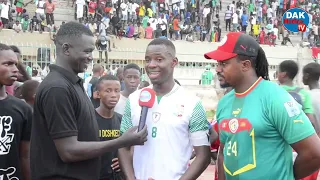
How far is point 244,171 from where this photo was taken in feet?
11.0

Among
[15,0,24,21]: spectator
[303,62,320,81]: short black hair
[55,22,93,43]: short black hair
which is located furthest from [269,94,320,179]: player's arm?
[15,0,24,21]: spectator

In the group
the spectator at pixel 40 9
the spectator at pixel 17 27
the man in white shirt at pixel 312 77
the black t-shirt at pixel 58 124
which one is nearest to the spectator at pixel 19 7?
the spectator at pixel 40 9

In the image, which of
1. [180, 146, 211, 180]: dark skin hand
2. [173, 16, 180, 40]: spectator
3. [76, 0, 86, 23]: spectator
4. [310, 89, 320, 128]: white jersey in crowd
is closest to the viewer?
[180, 146, 211, 180]: dark skin hand

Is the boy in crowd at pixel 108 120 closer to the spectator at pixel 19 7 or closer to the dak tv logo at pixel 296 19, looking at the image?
the dak tv logo at pixel 296 19

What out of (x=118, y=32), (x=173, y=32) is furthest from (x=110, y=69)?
(x=173, y=32)

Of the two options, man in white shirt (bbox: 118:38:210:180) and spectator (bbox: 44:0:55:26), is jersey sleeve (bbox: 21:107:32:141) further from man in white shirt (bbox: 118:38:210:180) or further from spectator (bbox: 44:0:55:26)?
spectator (bbox: 44:0:55:26)

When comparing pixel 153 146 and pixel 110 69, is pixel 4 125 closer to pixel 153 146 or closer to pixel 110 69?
pixel 153 146

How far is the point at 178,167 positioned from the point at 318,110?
10.4ft

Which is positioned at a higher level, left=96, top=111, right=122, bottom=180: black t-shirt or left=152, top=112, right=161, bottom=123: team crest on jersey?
left=152, top=112, right=161, bottom=123: team crest on jersey

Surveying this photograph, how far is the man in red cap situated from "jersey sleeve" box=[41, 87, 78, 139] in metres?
0.96

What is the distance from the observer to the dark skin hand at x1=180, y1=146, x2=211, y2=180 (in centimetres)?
372

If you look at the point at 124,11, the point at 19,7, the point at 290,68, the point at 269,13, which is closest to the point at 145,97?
the point at 290,68

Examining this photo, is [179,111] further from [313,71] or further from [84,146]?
[313,71]

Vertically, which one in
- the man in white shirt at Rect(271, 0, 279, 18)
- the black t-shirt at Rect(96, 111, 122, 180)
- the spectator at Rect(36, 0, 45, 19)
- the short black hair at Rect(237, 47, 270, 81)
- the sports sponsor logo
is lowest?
the black t-shirt at Rect(96, 111, 122, 180)
